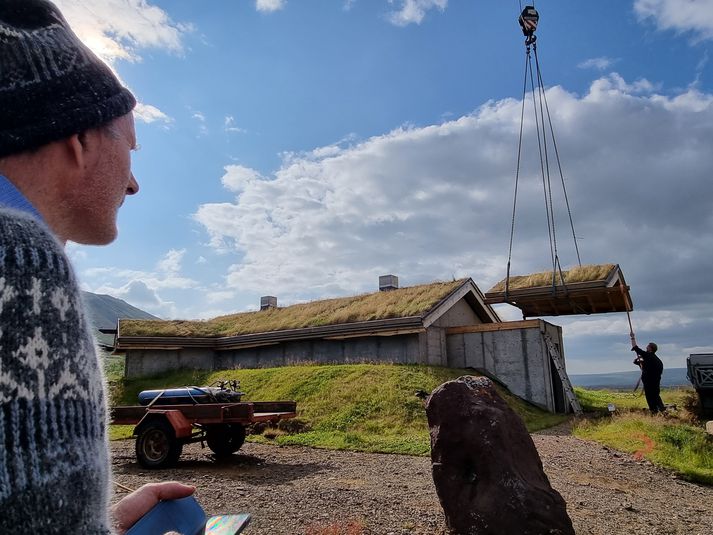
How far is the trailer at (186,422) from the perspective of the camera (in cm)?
938

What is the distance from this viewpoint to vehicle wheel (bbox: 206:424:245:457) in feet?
34.2

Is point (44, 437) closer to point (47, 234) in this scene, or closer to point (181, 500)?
point (47, 234)

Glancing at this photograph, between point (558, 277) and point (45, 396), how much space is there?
56.8 feet

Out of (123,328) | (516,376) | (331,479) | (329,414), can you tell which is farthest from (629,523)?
(123,328)

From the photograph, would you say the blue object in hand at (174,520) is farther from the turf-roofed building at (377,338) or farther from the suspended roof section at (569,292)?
the turf-roofed building at (377,338)

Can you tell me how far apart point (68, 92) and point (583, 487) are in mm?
7871

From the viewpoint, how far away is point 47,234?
0.89 metres

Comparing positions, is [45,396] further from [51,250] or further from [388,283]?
[388,283]

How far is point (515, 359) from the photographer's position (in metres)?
17.3

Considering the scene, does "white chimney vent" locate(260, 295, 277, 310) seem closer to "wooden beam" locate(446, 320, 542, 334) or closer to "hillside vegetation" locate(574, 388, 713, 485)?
"wooden beam" locate(446, 320, 542, 334)

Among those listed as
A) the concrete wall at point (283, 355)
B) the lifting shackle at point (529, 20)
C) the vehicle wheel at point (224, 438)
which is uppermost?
the lifting shackle at point (529, 20)

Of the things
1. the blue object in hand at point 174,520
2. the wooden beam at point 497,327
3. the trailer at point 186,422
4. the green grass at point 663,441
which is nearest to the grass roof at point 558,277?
the wooden beam at point 497,327

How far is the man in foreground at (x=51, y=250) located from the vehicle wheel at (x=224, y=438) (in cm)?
996

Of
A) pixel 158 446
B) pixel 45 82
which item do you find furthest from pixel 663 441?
pixel 45 82
